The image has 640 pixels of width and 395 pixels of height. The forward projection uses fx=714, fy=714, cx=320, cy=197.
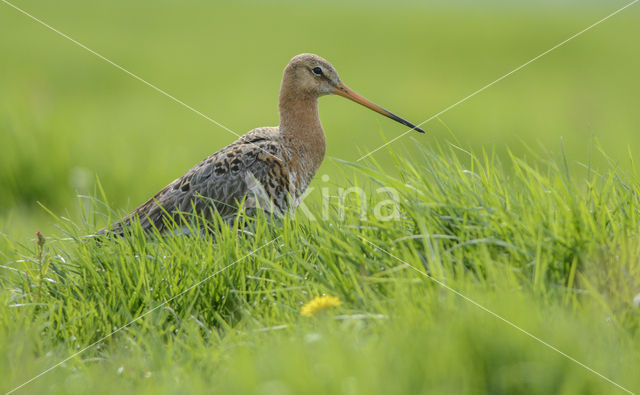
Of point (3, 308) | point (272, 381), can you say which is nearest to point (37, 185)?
point (3, 308)

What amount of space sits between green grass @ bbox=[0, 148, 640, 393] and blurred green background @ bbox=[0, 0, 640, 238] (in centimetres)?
131

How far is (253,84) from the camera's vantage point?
1498 cm

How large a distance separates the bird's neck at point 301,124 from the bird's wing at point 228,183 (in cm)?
21

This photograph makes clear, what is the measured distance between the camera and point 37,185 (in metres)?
8.75

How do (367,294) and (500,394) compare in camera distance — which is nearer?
(500,394)

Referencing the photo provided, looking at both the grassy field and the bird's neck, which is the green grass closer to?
the grassy field

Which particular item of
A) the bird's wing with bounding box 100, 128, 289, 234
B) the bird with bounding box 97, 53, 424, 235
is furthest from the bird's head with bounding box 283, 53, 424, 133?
the bird's wing with bounding box 100, 128, 289, 234

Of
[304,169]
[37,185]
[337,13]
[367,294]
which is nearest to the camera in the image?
[367,294]

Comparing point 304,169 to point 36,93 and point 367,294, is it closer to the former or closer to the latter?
point 367,294

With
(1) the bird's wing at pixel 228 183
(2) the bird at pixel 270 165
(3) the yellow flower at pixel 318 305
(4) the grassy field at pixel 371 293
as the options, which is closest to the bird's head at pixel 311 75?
(2) the bird at pixel 270 165

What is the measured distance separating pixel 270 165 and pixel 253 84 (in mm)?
9993

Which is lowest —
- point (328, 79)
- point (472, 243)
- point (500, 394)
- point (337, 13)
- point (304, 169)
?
point (500, 394)

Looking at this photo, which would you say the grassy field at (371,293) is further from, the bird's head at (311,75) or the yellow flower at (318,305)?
the bird's head at (311,75)

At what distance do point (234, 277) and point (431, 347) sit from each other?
1443 mm
